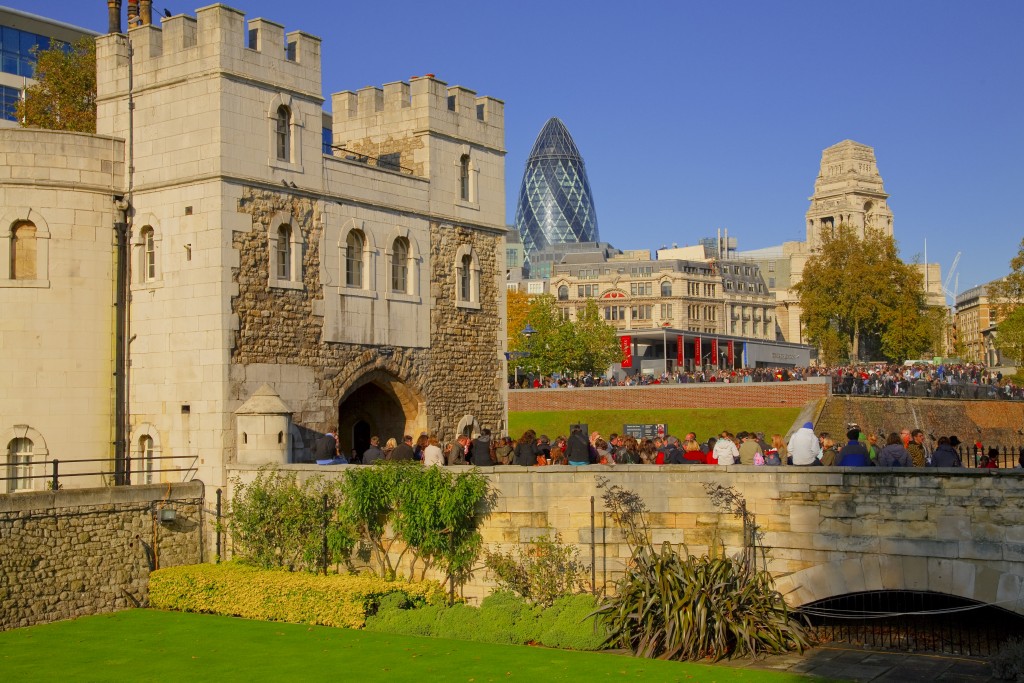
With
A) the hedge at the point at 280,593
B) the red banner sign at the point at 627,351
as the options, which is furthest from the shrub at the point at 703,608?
the red banner sign at the point at 627,351

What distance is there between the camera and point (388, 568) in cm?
2359

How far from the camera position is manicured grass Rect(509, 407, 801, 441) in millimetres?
52750

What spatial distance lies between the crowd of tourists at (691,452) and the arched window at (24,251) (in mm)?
7252

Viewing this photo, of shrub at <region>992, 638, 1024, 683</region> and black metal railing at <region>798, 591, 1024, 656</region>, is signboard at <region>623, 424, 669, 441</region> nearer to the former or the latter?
black metal railing at <region>798, 591, 1024, 656</region>

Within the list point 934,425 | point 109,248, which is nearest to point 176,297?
point 109,248

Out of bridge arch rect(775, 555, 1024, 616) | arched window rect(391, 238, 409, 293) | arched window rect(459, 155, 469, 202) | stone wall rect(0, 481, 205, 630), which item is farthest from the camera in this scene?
arched window rect(459, 155, 469, 202)

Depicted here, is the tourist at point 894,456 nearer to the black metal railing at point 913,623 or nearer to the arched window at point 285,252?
the black metal railing at point 913,623

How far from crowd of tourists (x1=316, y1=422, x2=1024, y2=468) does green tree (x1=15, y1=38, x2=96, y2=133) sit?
19.6 meters

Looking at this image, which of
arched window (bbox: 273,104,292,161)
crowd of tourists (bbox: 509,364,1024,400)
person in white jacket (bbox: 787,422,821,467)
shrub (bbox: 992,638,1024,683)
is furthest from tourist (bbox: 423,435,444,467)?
crowd of tourists (bbox: 509,364,1024,400)

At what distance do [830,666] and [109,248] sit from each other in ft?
57.4

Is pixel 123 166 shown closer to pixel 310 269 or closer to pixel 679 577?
pixel 310 269

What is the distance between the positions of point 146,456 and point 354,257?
6731 mm

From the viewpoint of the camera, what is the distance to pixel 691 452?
23.0m

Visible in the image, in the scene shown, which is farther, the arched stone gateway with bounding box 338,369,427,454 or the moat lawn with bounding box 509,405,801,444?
the moat lawn with bounding box 509,405,801,444
